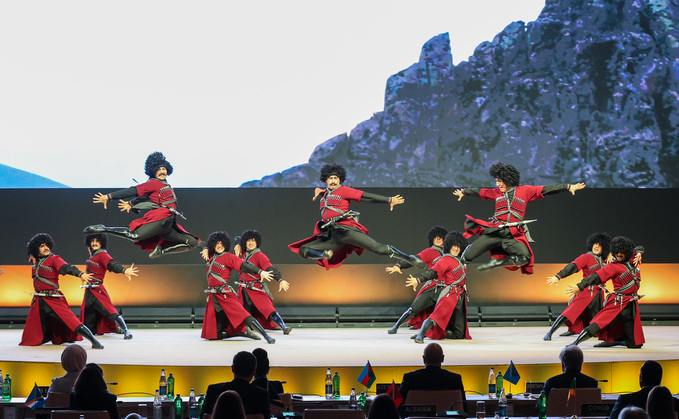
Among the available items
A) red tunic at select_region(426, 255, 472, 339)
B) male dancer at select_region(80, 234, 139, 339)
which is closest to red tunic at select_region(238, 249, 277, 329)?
male dancer at select_region(80, 234, 139, 339)

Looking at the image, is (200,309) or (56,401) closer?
(56,401)

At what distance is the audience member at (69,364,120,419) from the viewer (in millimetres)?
3574

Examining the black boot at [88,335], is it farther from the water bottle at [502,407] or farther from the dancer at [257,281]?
the water bottle at [502,407]

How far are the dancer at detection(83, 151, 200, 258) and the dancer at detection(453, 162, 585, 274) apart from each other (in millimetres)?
2879

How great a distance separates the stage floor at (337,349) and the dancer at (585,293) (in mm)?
285

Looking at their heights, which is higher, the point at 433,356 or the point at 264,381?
the point at 433,356

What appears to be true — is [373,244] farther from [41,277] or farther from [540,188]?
[41,277]

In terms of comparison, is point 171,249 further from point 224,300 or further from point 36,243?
point 36,243

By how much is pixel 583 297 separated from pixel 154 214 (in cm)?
495

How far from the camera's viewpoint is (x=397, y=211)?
11.4 meters

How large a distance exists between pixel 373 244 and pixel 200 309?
4.67m

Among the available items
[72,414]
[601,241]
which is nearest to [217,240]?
[601,241]

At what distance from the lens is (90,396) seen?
3.57 metres

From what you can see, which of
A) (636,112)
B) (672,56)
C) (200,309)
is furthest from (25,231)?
(672,56)
